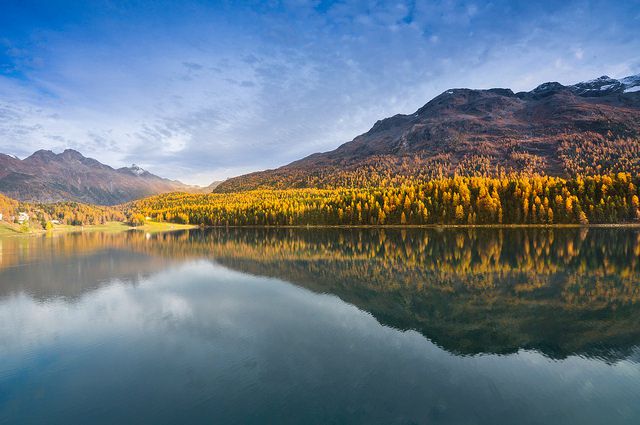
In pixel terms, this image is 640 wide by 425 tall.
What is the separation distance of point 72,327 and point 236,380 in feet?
76.9

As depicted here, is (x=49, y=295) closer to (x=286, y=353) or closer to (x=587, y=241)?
(x=286, y=353)

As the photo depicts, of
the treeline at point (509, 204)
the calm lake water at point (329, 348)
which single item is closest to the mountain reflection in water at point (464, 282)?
the calm lake water at point (329, 348)

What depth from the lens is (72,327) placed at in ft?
120

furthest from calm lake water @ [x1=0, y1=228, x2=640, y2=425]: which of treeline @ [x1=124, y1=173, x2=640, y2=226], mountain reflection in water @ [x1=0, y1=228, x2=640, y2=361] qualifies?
treeline @ [x1=124, y1=173, x2=640, y2=226]

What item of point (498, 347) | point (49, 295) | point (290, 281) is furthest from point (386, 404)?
point (49, 295)

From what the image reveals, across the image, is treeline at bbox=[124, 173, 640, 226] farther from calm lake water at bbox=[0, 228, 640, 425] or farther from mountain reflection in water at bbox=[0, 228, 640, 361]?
calm lake water at bbox=[0, 228, 640, 425]

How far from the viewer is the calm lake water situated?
2070cm

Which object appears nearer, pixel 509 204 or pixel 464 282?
pixel 464 282

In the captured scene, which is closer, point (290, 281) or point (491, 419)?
point (491, 419)

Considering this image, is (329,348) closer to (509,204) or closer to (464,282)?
(464,282)

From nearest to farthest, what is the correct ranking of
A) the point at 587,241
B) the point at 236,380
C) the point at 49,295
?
the point at 236,380
the point at 49,295
the point at 587,241

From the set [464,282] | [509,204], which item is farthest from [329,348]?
[509,204]

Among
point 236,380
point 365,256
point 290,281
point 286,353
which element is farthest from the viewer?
point 365,256

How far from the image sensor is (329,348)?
29.8 meters
